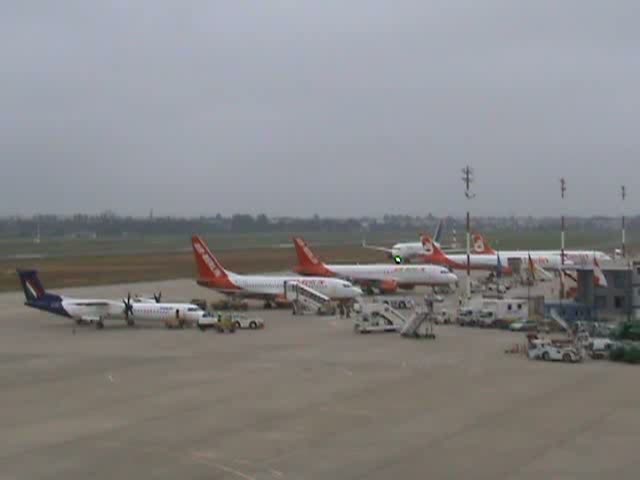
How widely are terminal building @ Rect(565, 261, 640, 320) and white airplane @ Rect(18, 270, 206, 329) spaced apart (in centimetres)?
2603

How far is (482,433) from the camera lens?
29078 millimetres

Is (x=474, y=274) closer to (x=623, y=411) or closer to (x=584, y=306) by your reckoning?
(x=584, y=306)

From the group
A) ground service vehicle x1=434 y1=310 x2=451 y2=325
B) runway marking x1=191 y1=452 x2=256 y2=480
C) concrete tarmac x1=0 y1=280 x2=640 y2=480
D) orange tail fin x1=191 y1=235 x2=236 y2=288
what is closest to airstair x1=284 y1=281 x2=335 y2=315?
orange tail fin x1=191 y1=235 x2=236 y2=288

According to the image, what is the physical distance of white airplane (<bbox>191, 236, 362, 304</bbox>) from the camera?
7662 cm

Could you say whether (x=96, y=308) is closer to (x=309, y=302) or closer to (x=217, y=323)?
(x=217, y=323)

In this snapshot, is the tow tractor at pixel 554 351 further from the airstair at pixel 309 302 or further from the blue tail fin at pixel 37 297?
the blue tail fin at pixel 37 297

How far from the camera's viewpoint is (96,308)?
62406 millimetres

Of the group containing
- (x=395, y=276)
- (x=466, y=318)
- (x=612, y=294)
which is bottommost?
(x=466, y=318)

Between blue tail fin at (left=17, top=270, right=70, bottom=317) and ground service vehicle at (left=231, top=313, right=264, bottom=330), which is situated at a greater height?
blue tail fin at (left=17, top=270, right=70, bottom=317)

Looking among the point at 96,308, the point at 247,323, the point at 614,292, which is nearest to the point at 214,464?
the point at 247,323

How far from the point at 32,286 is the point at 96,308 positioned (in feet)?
15.2

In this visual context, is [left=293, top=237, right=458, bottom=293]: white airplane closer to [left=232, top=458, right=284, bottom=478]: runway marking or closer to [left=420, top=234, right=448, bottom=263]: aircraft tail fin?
[left=420, top=234, right=448, bottom=263]: aircraft tail fin

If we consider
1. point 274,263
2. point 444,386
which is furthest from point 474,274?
point 444,386

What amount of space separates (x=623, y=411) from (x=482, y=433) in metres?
6.58
